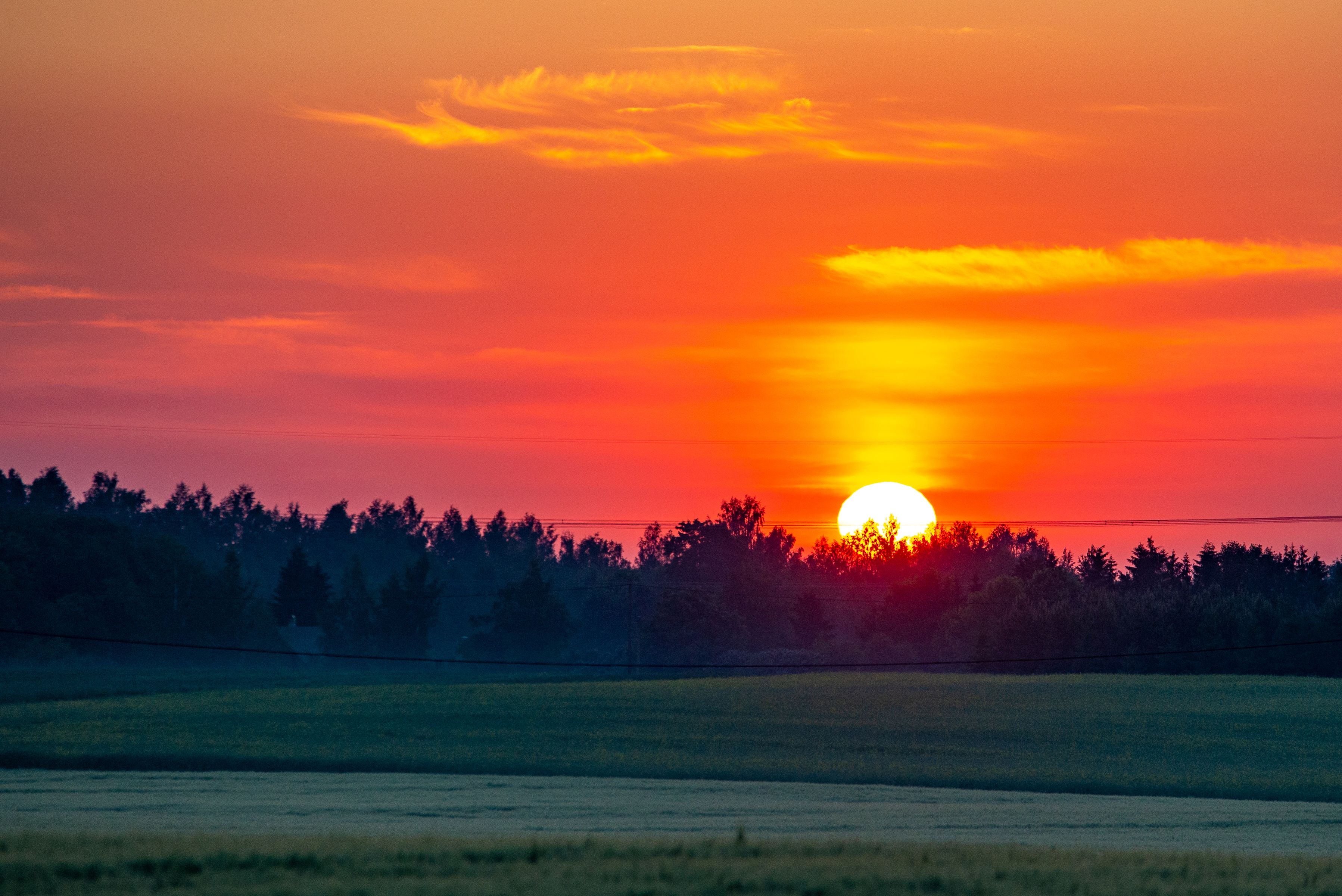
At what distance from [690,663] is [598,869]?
13500 cm

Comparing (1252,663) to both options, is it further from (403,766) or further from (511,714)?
(403,766)

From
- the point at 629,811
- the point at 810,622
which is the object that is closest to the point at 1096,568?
the point at 810,622

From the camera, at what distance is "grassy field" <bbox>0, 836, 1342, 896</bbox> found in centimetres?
1548

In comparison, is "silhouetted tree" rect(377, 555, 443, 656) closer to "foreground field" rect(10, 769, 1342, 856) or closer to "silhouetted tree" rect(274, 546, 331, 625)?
"silhouetted tree" rect(274, 546, 331, 625)

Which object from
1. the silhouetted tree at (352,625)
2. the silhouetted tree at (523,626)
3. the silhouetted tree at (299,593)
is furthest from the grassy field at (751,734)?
the silhouetted tree at (299,593)

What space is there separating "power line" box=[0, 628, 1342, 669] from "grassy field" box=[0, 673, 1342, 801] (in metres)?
30.2

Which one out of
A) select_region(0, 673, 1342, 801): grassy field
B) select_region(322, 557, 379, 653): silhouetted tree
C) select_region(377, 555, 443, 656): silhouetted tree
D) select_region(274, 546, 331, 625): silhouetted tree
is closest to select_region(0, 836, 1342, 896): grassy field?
select_region(0, 673, 1342, 801): grassy field

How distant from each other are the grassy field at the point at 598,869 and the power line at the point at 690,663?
88885mm

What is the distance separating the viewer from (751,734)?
50.6 m

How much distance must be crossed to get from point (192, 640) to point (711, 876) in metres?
135

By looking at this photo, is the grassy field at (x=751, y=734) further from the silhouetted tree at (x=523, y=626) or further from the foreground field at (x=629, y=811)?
the silhouetted tree at (x=523, y=626)

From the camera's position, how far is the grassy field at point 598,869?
15484 mm

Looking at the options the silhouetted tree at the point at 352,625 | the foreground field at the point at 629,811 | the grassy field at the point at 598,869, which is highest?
the silhouetted tree at the point at 352,625

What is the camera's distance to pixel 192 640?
141 meters
